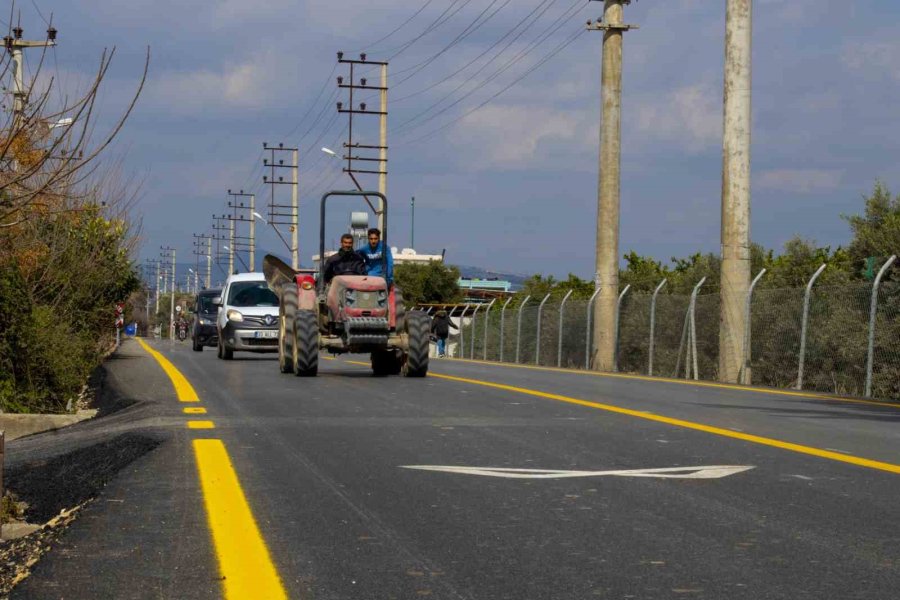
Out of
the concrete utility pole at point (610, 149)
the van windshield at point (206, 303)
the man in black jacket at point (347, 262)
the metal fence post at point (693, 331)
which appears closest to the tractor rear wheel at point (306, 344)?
the man in black jacket at point (347, 262)

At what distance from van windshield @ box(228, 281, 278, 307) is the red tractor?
8.86 m

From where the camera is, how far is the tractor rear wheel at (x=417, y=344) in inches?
730

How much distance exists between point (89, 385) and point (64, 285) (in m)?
1.69

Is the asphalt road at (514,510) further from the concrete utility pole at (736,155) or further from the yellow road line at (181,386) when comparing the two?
the concrete utility pole at (736,155)

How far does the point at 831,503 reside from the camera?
6805mm

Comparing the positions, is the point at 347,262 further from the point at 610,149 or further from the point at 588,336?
the point at 610,149

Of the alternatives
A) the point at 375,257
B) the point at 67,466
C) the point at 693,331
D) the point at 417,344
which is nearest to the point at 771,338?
the point at 693,331

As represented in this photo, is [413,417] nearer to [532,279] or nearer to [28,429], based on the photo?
[28,429]

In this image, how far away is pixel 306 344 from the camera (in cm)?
1847

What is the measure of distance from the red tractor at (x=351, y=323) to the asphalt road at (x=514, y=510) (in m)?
6.10

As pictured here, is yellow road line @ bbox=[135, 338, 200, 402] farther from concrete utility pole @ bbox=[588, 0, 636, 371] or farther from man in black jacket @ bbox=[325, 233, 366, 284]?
concrete utility pole @ bbox=[588, 0, 636, 371]

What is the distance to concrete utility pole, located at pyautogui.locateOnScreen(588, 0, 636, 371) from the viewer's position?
110ft

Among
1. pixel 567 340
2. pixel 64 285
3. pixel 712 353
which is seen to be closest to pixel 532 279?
pixel 567 340

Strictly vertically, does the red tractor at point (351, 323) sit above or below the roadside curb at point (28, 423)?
above
